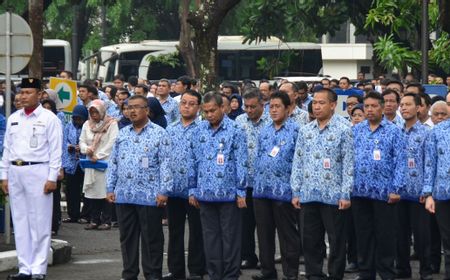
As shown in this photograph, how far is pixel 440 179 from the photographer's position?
13617 mm

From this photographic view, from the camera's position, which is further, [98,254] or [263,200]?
[98,254]

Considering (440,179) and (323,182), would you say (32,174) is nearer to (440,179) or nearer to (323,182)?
(323,182)

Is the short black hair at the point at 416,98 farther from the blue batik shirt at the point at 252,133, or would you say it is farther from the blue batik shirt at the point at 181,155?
the blue batik shirt at the point at 181,155

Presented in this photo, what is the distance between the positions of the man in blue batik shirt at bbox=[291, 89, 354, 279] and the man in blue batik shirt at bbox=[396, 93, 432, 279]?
4.10 feet

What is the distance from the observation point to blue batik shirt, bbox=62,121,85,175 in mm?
20047

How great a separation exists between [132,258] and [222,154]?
1.38m

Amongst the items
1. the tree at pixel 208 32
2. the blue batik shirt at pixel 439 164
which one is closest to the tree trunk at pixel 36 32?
the tree at pixel 208 32

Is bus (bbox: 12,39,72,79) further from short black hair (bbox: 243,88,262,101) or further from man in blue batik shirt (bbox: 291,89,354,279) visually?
man in blue batik shirt (bbox: 291,89,354,279)

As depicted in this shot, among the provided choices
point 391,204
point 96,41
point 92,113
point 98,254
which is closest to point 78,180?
point 92,113

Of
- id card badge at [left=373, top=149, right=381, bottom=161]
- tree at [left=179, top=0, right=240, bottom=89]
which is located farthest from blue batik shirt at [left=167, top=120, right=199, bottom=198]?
tree at [left=179, top=0, right=240, bottom=89]

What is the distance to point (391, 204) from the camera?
13.8 metres

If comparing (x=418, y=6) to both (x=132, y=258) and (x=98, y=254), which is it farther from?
(x=132, y=258)

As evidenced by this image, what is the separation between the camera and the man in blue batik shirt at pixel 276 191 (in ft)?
46.0

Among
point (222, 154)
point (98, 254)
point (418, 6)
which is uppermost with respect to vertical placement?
point (418, 6)
